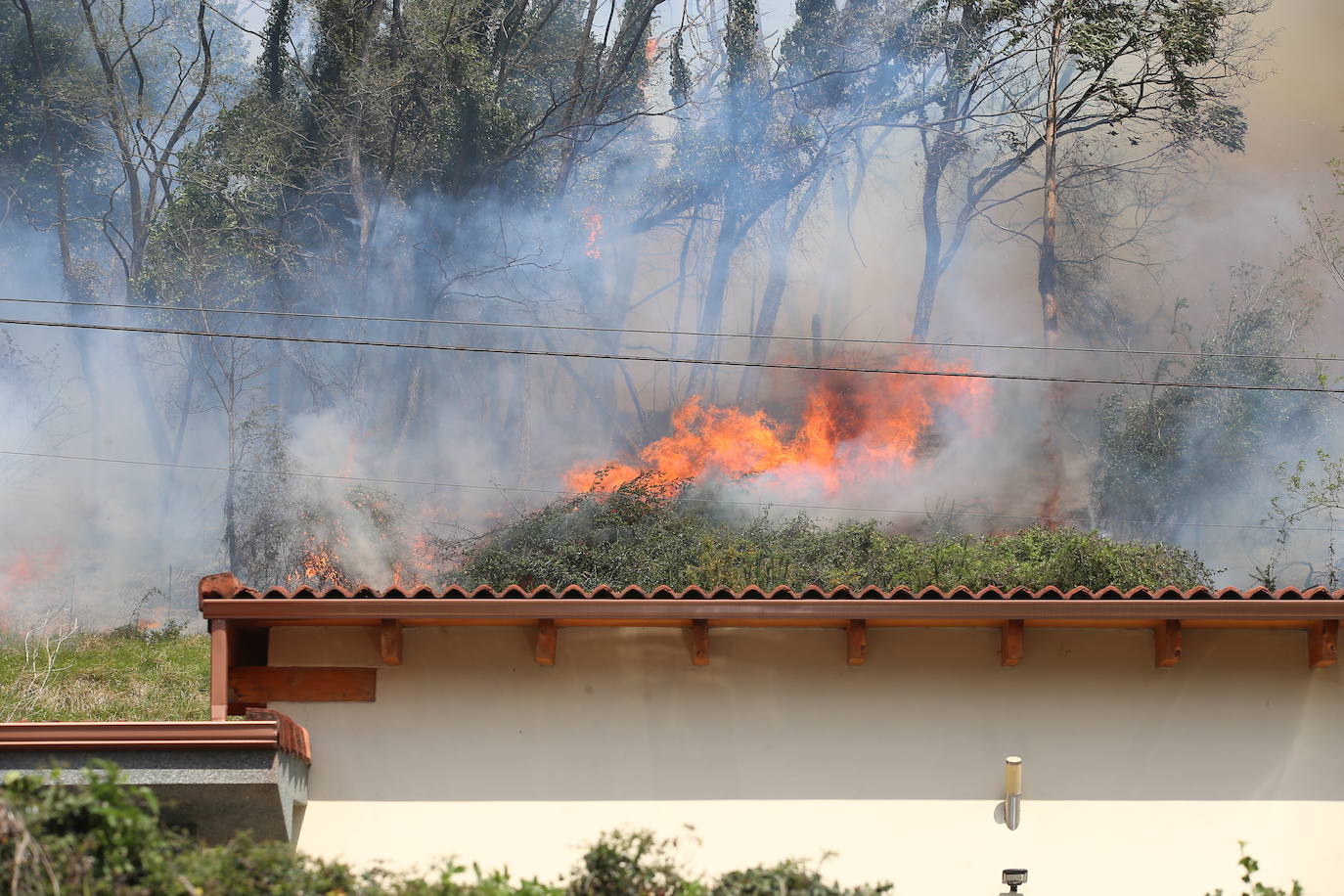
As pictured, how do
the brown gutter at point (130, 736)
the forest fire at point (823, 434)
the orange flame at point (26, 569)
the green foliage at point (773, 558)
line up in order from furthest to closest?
the forest fire at point (823, 434) → the orange flame at point (26, 569) → the green foliage at point (773, 558) → the brown gutter at point (130, 736)

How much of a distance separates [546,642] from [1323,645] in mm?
4993

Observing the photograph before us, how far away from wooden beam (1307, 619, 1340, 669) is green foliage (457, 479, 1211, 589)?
966 centimetres

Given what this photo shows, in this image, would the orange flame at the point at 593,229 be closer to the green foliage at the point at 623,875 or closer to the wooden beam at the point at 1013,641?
the wooden beam at the point at 1013,641

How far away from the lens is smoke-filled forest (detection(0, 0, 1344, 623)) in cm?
3106

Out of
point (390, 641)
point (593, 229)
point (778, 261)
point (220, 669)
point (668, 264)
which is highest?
point (593, 229)

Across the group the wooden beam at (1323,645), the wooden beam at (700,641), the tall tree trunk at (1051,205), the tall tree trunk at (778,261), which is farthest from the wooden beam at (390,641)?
the tall tree trunk at (1051,205)

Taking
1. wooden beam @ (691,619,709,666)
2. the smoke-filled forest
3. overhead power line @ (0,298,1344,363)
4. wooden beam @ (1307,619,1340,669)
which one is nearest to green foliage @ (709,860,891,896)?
wooden beam @ (691,619,709,666)

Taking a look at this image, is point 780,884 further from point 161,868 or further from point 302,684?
point 302,684

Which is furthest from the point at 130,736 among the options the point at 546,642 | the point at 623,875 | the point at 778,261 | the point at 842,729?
the point at 778,261

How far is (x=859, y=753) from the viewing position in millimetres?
8477

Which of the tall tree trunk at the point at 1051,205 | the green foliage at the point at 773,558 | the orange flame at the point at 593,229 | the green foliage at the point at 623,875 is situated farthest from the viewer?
the orange flame at the point at 593,229

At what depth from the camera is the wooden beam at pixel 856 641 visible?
329 inches

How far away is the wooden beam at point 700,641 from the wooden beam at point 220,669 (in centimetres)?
288

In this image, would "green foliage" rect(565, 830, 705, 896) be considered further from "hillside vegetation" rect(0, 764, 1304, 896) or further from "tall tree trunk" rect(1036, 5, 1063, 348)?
"tall tree trunk" rect(1036, 5, 1063, 348)
